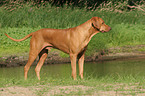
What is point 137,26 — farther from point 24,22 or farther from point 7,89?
point 7,89

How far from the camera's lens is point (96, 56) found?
13281 mm

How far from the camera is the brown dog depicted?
795cm

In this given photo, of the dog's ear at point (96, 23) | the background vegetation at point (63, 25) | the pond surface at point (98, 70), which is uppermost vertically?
the dog's ear at point (96, 23)

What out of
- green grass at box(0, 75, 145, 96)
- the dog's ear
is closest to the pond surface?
the dog's ear

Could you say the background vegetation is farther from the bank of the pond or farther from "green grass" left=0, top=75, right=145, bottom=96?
"green grass" left=0, top=75, right=145, bottom=96

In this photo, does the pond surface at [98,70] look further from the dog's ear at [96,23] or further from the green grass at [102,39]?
the dog's ear at [96,23]

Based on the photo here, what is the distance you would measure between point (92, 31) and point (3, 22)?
8896mm

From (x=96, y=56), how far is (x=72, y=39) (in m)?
5.37

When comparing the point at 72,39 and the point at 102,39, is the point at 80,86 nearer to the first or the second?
the point at 72,39

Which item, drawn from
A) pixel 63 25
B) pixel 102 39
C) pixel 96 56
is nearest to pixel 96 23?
pixel 96 56

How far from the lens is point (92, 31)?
26.3 ft

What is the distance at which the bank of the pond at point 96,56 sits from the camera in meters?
12.6

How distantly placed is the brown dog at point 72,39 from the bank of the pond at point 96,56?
13.4 ft

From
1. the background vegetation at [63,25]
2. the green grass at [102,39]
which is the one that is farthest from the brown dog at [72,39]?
the background vegetation at [63,25]
